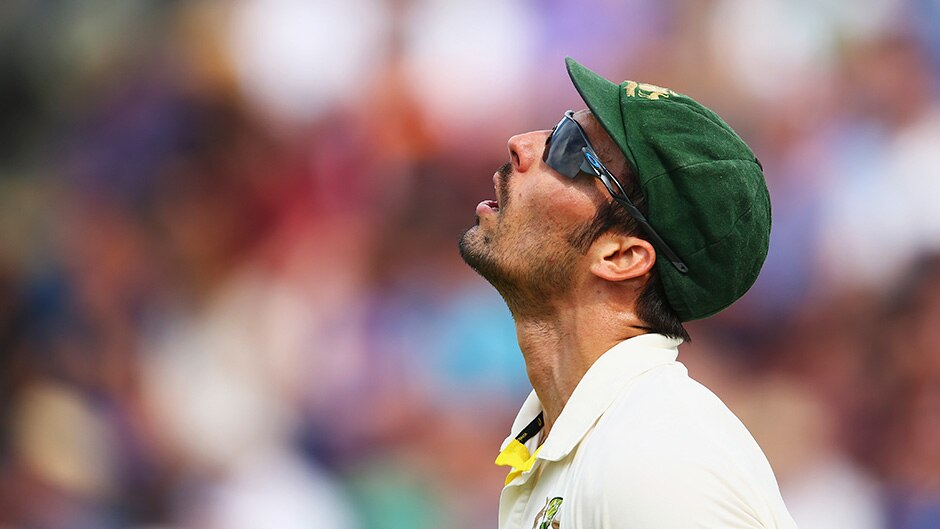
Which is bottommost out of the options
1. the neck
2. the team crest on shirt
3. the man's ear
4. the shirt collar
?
the team crest on shirt

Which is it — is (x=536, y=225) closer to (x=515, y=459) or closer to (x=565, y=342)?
(x=565, y=342)

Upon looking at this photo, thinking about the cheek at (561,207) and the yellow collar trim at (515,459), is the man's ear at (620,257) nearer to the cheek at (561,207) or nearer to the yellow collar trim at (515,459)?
the cheek at (561,207)

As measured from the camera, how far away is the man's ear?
7.15 feet

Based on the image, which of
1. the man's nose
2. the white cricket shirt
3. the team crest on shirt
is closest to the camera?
the white cricket shirt

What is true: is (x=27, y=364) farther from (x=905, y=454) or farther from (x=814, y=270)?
(x=905, y=454)

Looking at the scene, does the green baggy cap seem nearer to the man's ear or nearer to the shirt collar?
the man's ear

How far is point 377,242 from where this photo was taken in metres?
4.29

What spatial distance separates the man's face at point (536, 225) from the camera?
225 cm

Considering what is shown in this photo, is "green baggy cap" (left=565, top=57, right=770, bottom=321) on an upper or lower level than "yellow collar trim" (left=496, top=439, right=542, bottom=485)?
upper

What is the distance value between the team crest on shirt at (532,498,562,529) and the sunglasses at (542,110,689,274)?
53 cm

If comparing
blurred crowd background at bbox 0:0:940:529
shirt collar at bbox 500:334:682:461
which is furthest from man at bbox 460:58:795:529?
blurred crowd background at bbox 0:0:940:529

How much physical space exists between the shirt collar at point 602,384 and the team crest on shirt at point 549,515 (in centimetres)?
9

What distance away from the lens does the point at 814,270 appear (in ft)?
14.2

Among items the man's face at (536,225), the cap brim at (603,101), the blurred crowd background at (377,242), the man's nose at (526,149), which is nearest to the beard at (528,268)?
the man's face at (536,225)
